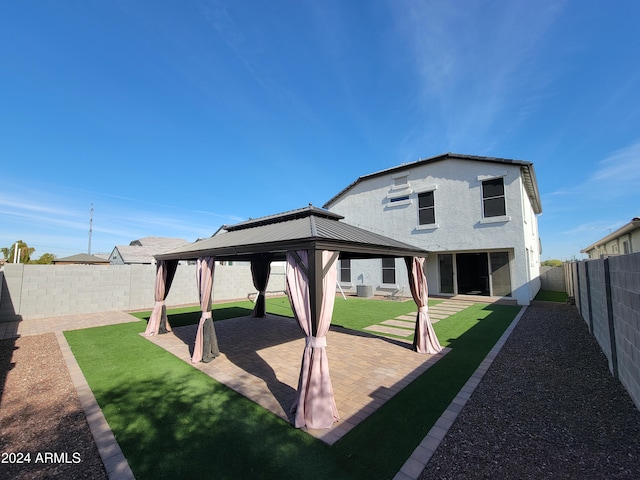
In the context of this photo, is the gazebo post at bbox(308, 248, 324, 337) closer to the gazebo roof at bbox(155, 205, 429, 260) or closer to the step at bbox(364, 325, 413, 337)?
the gazebo roof at bbox(155, 205, 429, 260)

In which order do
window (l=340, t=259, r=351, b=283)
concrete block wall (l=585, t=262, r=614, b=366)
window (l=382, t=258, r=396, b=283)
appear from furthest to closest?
1. window (l=340, t=259, r=351, b=283)
2. window (l=382, t=258, r=396, b=283)
3. concrete block wall (l=585, t=262, r=614, b=366)

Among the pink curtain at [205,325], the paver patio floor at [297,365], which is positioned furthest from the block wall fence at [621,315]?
the pink curtain at [205,325]

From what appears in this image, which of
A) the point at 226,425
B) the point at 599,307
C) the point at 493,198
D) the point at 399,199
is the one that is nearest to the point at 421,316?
the point at 599,307

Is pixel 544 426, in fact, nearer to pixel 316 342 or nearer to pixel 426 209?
pixel 316 342

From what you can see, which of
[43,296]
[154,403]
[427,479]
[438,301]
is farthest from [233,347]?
[438,301]

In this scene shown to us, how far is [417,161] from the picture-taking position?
1617 centimetres

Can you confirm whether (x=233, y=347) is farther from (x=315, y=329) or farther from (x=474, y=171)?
(x=474, y=171)

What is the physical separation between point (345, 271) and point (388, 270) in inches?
132

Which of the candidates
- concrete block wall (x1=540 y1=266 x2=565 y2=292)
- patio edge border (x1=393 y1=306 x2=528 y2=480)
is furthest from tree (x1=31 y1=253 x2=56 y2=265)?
concrete block wall (x1=540 y1=266 x2=565 y2=292)

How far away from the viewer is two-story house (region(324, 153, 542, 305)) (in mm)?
13375

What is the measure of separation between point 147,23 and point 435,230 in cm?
1513

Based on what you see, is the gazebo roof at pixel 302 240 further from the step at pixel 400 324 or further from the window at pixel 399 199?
the window at pixel 399 199

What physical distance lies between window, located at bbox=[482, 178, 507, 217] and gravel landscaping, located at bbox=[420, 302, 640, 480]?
927 centimetres

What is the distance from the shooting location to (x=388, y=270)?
17.6m
